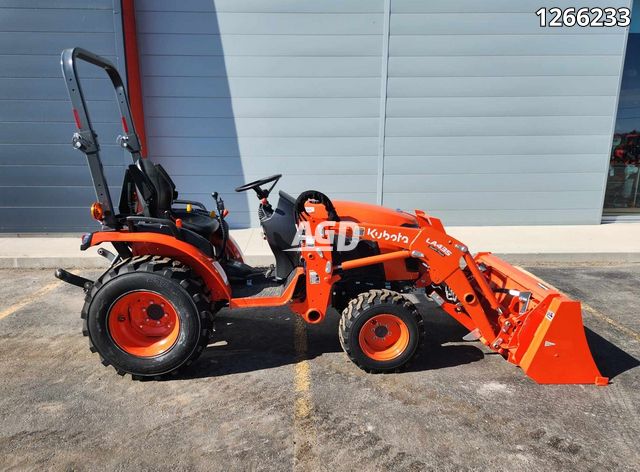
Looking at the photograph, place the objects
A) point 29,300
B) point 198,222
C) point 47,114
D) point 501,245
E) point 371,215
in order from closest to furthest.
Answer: point 371,215 → point 198,222 → point 29,300 → point 501,245 → point 47,114

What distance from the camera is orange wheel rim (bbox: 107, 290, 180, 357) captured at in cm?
291

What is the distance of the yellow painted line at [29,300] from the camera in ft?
13.6

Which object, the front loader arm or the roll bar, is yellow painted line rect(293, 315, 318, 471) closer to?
the front loader arm

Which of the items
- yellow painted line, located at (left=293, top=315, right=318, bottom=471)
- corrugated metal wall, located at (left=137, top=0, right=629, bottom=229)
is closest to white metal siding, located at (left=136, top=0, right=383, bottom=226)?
corrugated metal wall, located at (left=137, top=0, right=629, bottom=229)

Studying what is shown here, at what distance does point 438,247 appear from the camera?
9.79 feet

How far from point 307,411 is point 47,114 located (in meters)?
6.26

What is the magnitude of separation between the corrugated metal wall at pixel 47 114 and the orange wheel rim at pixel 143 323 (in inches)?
174

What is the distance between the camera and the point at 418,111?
7.04 meters

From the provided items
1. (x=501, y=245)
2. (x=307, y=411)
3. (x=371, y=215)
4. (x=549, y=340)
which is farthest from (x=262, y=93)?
(x=549, y=340)

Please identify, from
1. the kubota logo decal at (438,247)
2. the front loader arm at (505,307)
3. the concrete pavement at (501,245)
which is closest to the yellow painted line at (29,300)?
the concrete pavement at (501,245)

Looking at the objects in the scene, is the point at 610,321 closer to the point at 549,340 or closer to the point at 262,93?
the point at 549,340

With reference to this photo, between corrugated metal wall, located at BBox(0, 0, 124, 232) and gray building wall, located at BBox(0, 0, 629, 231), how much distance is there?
0.8 inches

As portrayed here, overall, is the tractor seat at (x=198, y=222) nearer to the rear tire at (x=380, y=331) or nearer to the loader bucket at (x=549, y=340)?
the rear tire at (x=380, y=331)

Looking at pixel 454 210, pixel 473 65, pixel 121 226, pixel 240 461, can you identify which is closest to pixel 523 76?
pixel 473 65
